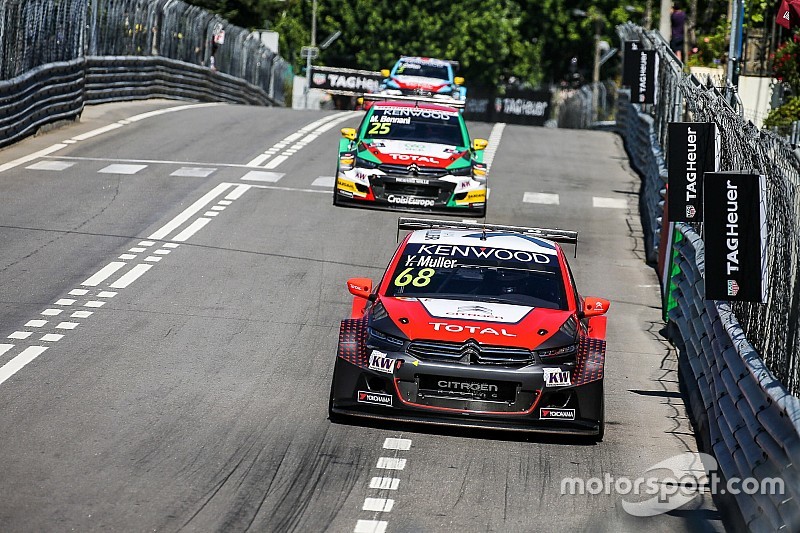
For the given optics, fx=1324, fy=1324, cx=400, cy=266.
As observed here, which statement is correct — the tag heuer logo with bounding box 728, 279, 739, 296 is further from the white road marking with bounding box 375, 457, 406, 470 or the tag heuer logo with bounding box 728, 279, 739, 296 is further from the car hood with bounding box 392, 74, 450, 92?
the car hood with bounding box 392, 74, 450, 92

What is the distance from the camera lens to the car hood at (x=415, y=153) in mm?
19859

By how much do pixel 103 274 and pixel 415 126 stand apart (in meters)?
7.22

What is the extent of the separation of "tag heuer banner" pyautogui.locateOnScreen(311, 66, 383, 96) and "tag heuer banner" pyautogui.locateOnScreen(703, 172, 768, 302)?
49141mm

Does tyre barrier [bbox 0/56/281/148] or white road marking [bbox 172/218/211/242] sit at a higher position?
tyre barrier [bbox 0/56/281/148]

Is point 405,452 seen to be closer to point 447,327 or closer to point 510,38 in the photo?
point 447,327

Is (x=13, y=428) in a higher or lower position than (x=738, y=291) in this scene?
lower

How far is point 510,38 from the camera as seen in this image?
283 feet

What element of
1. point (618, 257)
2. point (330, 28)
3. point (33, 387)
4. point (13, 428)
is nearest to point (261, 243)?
point (618, 257)

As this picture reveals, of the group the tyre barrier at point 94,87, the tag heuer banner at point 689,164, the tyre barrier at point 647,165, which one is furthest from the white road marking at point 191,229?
the tag heuer banner at point 689,164

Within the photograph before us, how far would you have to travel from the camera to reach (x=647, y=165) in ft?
76.6

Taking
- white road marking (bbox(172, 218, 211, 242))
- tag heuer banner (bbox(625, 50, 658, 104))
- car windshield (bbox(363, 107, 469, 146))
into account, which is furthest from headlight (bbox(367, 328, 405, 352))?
tag heuer banner (bbox(625, 50, 658, 104))

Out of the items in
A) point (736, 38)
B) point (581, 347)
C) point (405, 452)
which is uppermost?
point (736, 38)

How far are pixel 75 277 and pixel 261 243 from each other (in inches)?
133

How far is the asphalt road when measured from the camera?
25.7ft
